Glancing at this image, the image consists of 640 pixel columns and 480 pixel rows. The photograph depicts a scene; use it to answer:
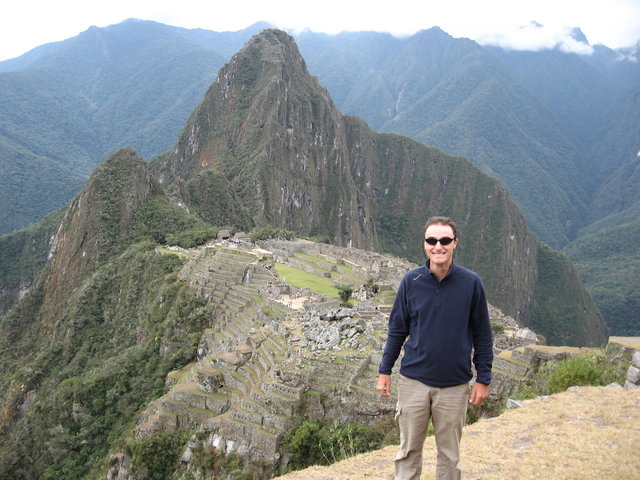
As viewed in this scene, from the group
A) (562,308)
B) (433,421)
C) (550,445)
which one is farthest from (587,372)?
(562,308)

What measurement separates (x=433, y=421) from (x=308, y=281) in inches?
1354

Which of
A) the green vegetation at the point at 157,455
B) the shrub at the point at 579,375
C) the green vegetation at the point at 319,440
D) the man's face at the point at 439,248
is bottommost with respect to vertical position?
the green vegetation at the point at 157,455

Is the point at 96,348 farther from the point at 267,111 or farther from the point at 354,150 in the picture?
the point at 354,150

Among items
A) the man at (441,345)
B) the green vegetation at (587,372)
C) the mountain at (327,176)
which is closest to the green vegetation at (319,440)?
the green vegetation at (587,372)

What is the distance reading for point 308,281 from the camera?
40750 mm

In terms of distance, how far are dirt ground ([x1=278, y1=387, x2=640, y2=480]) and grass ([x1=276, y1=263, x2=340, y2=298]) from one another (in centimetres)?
2433

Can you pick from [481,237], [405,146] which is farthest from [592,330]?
[405,146]

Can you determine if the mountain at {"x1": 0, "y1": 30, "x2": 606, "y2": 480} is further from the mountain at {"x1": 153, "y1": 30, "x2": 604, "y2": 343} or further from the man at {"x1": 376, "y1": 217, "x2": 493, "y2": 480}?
the man at {"x1": 376, "y1": 217, "x2": 493, "y2": 480}

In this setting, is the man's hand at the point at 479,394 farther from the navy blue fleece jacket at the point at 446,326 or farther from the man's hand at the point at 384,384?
the man's hand at the point at 384,384

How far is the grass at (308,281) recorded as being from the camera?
122 ft

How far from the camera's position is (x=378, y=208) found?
187375 millimetres

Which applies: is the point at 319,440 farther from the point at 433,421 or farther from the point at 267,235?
the point at 267,235

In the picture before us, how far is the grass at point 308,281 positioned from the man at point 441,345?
2837 cm

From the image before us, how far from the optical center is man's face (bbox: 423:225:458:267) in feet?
20.2
